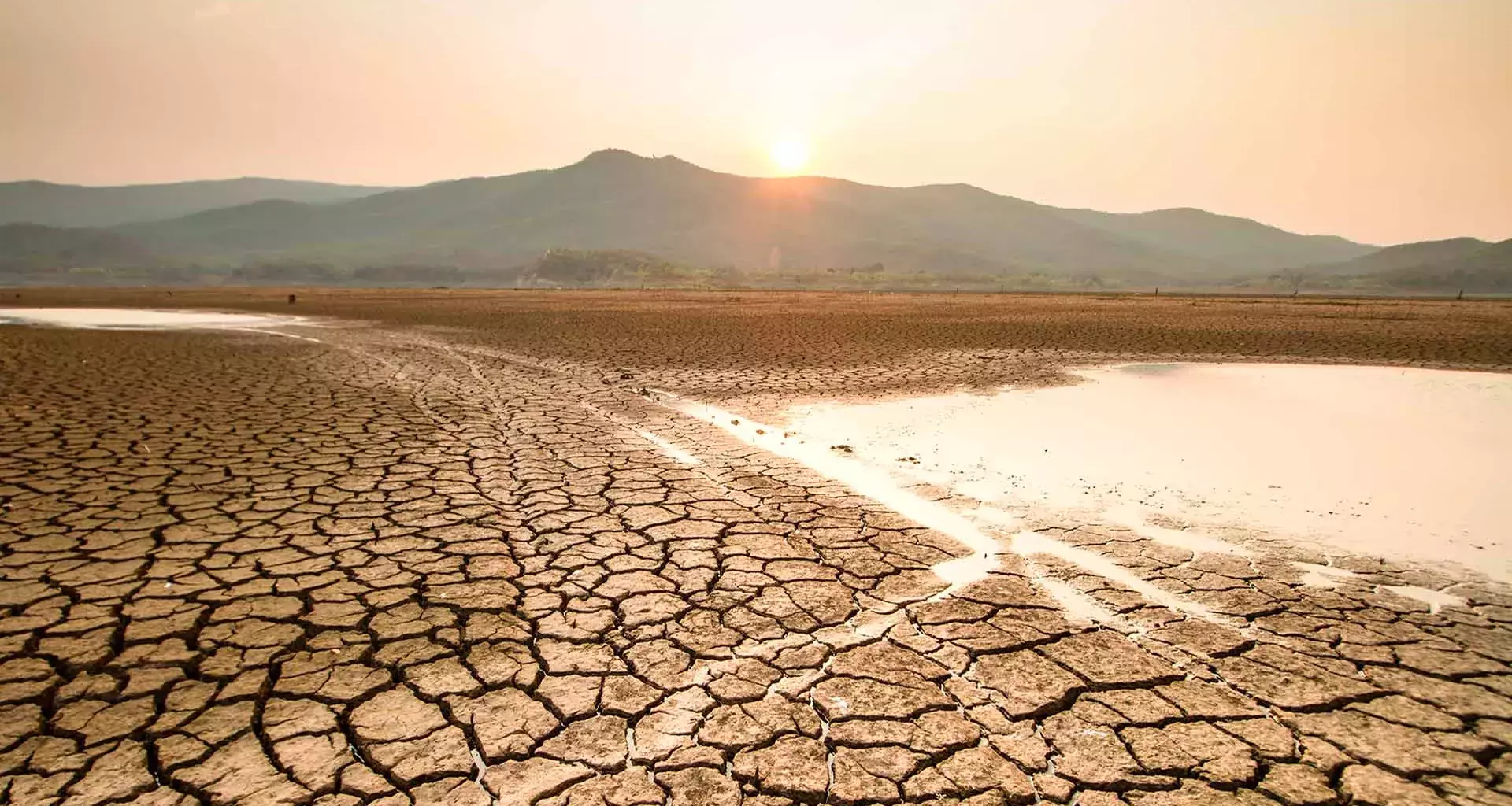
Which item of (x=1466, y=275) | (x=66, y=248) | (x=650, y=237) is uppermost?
(x=650, y=237)

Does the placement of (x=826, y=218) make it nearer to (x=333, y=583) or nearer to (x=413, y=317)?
(x=413, y=317)

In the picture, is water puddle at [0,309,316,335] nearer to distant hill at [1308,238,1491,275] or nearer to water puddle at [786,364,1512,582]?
water puddle at [786,364,1512,582]

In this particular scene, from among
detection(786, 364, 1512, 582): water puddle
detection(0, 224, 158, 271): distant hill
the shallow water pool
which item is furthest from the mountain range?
detection(786, 364, 1512, 582): water puddle

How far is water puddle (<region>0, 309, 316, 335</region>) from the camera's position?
60.1 ft

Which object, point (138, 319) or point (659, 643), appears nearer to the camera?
point (659, 643)

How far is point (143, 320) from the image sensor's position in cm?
2098

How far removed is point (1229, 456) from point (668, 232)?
164 m

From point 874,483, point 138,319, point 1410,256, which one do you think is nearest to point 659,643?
point 874,483

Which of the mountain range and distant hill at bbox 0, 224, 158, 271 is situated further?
the mountain range

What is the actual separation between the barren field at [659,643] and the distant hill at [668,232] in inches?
5328

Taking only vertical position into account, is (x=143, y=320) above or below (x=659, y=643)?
above

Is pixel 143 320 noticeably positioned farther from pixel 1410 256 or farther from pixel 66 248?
pixel 1410 256

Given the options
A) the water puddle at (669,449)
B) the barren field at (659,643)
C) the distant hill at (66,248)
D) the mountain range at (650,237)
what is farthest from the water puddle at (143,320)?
the distant hill at (66,248)

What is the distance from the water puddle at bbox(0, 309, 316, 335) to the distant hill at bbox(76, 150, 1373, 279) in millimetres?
115340
